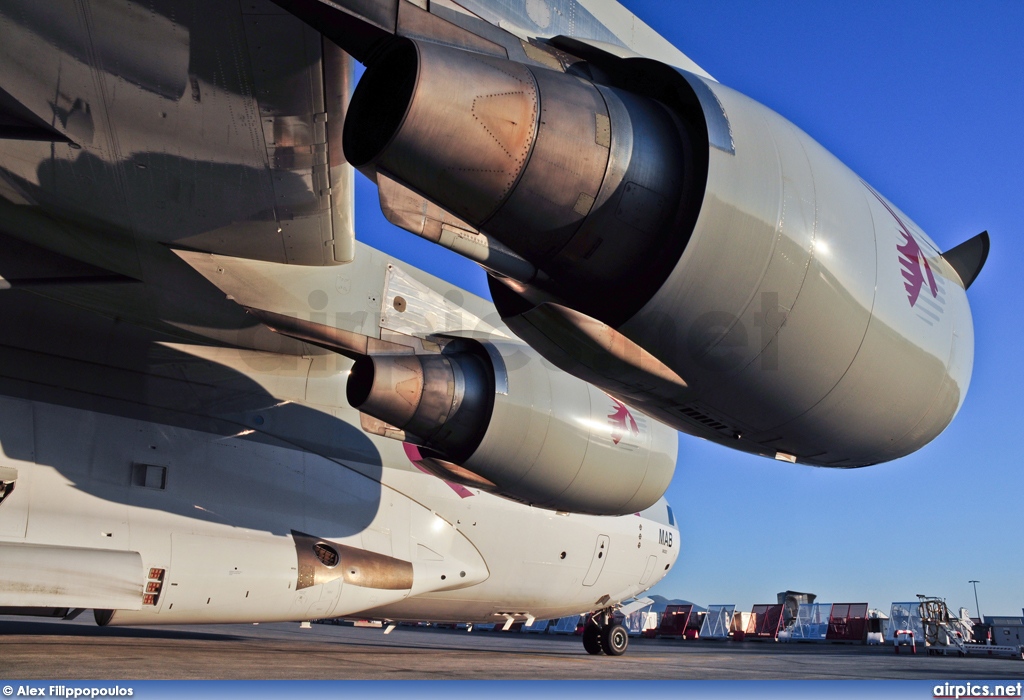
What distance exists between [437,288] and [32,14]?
590cm

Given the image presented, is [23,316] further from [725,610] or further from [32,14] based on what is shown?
[725,610]

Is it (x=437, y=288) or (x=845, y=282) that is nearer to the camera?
(x=845, y=282)

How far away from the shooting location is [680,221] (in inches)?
148

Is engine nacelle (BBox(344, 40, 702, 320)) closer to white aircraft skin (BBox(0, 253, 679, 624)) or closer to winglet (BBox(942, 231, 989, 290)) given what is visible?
winglet (BBox(942, 231, 989, 290))

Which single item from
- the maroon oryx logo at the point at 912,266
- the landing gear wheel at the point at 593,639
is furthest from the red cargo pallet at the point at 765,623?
the maroon oryx logo at the point at 912,266

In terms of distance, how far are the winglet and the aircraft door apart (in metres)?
7.84

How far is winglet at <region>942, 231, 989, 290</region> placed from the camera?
5035 mm

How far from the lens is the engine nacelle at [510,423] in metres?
7.48

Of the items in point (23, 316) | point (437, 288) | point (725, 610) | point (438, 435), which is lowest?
point (725, 610)

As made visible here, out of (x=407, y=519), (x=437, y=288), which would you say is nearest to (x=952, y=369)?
(x=437, y=288)

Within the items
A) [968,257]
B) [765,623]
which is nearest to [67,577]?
[968,257]

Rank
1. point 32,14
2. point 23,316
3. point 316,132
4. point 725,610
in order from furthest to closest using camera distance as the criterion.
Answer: point 725,610, point 23,316, point 316,132, point 32,14

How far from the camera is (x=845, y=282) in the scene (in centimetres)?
402

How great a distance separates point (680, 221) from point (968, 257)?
2460mm
